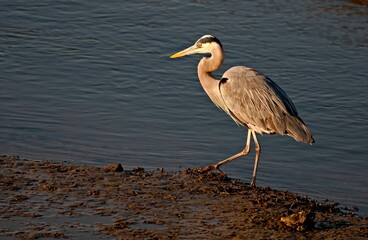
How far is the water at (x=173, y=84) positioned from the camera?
8102mm

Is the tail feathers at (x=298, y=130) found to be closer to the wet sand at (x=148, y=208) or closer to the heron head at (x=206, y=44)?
the wet sand at (x=148, y=208)

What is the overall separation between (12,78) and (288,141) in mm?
4145

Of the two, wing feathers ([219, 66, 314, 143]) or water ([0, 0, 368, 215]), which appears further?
water ([0, 0, 368, 215])

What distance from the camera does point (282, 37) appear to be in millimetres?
12375

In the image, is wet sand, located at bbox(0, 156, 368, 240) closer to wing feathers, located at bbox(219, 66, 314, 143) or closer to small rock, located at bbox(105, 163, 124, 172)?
small rock, located at bbox(105, 163, 124, 172)

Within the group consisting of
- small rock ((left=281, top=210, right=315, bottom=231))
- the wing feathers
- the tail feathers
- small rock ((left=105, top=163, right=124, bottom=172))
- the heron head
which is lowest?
small rock ((left=281, top=210, right=315, bottom=231))

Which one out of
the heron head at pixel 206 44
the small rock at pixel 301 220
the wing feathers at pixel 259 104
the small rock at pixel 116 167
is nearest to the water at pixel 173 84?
the small rock at pixel 116 167

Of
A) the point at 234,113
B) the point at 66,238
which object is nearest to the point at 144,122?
the point at 234,113

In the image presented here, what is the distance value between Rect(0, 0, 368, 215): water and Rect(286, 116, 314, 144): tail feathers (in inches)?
22.3

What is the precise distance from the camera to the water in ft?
26.6

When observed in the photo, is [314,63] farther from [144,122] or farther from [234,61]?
[144,122]

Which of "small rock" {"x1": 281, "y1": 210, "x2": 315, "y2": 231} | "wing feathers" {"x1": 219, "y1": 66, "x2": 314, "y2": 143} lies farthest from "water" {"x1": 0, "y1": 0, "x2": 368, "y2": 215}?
"small rock" {"x1": 281, "y1": 210, "x2": 315, "y2": 231}

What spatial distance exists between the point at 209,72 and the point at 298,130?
1.49 m

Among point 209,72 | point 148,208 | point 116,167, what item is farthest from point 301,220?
point 209,72
